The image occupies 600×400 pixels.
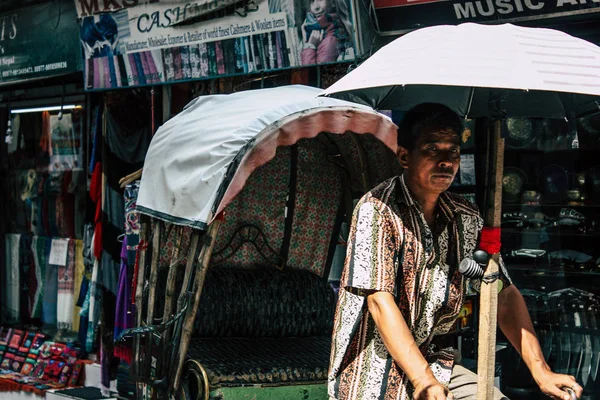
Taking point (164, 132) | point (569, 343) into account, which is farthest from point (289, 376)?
point (569, 343)

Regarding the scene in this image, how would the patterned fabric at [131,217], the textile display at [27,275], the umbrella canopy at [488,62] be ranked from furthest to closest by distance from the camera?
the textile display at [27,275]
the patterned fabric at [131,217]
the umbrella canopy at [488,62]

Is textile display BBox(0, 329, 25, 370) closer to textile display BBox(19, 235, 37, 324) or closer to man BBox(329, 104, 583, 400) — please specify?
textile display BBox(19, 235, 37, 324)

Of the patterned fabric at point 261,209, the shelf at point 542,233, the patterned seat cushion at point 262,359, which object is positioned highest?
the patterned fabric at point 261,209

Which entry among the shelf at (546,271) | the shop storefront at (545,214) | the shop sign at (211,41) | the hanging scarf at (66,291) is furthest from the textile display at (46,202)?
the shelf at (546,271)

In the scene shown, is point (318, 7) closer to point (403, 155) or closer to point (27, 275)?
point (403, 155)

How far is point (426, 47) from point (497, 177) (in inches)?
21.5

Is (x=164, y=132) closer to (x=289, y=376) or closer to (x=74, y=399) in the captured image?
(x=289, y=376)

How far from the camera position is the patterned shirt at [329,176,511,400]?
12.5 feet

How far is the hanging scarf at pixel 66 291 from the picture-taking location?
397 inches

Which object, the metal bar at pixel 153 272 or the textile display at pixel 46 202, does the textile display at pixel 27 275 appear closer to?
the textile display at pixel 46 202

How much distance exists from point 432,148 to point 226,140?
150 cm

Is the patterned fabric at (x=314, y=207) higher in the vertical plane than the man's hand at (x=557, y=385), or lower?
higher

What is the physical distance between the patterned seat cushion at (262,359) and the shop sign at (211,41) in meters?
2.02

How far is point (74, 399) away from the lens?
28.6ft
